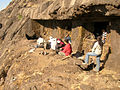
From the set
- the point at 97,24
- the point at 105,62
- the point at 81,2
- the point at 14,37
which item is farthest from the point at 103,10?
the point at 14,37

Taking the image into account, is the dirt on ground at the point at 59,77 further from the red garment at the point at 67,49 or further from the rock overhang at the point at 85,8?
the rock overhang at the point at 85,8

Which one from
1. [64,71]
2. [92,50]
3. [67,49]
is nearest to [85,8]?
[92,50]

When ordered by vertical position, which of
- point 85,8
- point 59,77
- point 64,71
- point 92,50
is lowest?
point 64,71

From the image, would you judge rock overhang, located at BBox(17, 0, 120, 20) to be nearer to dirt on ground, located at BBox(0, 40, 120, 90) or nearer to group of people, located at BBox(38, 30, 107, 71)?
group of people, located at BBox(38, 30, 107, 71)

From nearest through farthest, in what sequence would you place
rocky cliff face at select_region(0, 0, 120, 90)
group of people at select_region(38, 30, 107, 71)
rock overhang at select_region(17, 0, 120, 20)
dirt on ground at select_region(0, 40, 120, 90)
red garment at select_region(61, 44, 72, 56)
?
dirt on ground at select_region(0, 40, 120, 90) < rocky cliff face at select_region(0, 0, 120, 90) < rock overhang at select_region(17, 0, 120, 20) < group of people at select_region(38, 30, 107, 71) < red garment at select_region(61, 44, 72, 56)

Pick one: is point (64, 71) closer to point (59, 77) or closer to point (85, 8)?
point (59, 77)

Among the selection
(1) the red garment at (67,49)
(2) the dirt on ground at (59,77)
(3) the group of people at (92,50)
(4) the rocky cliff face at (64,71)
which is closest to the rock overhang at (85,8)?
(4) the rocky cliff face at (64,71)

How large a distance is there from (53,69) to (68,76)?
1.07 meters

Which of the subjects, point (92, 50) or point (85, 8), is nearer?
point (92, 50)

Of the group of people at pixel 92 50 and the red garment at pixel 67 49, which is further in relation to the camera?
the red garment at pixel 67 49

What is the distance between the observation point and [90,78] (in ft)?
17.2

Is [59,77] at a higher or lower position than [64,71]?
higher

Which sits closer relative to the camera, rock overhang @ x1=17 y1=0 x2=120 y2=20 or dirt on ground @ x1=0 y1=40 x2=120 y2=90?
dirt on ground @ x1=0 y1=40 x2=120 y2=90

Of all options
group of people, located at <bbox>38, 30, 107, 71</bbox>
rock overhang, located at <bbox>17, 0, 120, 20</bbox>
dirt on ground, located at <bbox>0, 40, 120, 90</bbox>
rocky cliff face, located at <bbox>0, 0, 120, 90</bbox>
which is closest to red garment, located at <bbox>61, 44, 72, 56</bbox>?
group of people, located at <bbox>38, 30, 107, 71</bbox>
